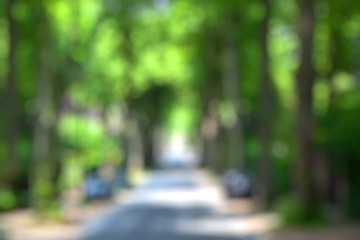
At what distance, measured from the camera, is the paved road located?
21.2 meters

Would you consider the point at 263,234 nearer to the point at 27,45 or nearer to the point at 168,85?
the point at 27,45

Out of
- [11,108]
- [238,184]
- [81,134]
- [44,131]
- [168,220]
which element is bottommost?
[168,220]

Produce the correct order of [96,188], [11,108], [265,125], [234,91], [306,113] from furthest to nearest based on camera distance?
1. [234,91]
2. [96,188]
3. [265,125]
4. [11,108]
5. [306,113]

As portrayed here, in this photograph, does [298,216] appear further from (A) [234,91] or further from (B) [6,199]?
(A) [234,91]

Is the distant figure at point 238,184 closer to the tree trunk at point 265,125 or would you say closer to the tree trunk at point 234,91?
the tree trunk at point 234,91

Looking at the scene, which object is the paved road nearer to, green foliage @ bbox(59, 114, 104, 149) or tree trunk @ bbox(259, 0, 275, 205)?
tree trunk @ bbox(259, 0, 275, 205)

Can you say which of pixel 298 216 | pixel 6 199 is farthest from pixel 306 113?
pixel 6 199

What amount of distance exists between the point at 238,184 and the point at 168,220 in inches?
415

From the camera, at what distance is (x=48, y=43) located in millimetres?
29812

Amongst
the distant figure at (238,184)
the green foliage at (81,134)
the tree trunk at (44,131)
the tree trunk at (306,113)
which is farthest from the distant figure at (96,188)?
the tree trunk at (306,113)

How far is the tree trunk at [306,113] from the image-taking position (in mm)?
22375

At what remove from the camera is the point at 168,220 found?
26.5 m

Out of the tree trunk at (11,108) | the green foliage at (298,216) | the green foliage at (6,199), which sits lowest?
the green foliage at (298,216)

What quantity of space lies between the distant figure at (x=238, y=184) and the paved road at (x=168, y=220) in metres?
0.80
